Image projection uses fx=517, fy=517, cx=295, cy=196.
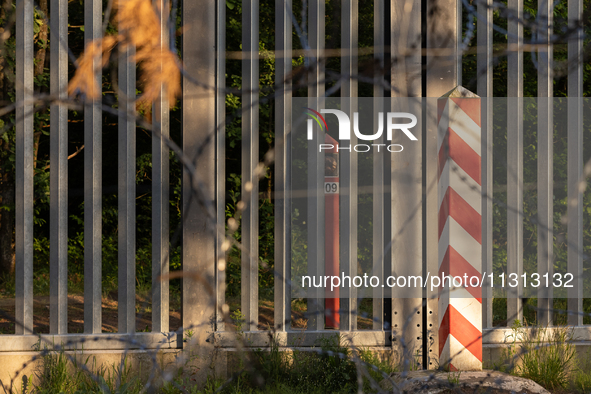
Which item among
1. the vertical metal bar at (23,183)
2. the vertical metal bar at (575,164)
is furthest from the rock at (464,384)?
the vertical metal bar at (23,183)

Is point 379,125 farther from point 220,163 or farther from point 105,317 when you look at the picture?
point 105,317

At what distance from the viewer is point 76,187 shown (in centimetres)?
674

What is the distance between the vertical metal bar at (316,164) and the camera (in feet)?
9.98

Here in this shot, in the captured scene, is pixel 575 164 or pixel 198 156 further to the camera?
pixel 575 164

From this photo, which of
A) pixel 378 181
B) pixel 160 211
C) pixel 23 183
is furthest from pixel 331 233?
pixel 23 183

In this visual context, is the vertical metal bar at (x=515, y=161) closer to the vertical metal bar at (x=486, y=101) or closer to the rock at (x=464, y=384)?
the vertical metal bar at (x=486, y=101)

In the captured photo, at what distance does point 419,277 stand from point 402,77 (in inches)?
46.4

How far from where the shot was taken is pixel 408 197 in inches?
120

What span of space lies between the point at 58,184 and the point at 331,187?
5.13 ft

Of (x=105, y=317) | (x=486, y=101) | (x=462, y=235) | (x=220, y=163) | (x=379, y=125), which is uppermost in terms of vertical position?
(x=486, y=101)

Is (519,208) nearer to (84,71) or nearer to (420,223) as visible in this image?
(420,223)

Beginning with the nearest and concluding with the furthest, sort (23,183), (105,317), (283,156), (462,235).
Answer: (462,235) → (23,183) → (283,156) → (105,317)

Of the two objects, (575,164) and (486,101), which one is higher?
(486,101)

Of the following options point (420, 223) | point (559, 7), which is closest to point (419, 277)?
point (420, 223)
